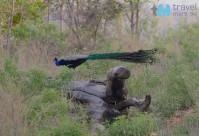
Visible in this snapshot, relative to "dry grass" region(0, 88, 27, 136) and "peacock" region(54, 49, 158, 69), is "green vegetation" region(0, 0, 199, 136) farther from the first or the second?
"peacock" region(54, 49, 158, 69)

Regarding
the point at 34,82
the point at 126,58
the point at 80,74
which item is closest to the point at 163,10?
the point at 80,74

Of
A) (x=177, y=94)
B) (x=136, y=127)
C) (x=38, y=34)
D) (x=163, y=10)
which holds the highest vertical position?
(x=163, y=10)

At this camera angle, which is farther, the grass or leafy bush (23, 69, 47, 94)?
leafy bush (23, 69, 47, 94)

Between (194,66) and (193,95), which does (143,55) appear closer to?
(193,95)

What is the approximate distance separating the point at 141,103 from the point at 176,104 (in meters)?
0.51

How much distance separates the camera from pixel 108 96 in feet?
26.8

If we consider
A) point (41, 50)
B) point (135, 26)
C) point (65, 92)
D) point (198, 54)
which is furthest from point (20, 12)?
point (65, 92)

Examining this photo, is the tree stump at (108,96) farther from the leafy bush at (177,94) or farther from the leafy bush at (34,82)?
the leafy bush at (34,82)

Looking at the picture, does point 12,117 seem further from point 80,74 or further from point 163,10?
point 163,10

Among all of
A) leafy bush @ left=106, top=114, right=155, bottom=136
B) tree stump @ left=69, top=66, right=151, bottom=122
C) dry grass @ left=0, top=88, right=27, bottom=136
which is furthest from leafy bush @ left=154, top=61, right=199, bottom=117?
dry grass @ left=0, top=88, right=27, bottom=136

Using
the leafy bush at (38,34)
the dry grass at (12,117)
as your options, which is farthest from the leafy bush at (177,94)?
the leafy bush at (38,34)

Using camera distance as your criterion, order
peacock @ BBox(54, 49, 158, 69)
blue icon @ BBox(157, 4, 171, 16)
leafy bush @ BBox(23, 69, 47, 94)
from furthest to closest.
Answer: blue icon @ BBox(157, 4, 171, 16), peacock @ BBox(54, 49, 158, 69), leafy bush @ BBox(23, 69, 47, 94)

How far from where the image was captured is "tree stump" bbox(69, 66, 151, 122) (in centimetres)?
780

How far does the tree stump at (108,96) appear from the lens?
307 inches
